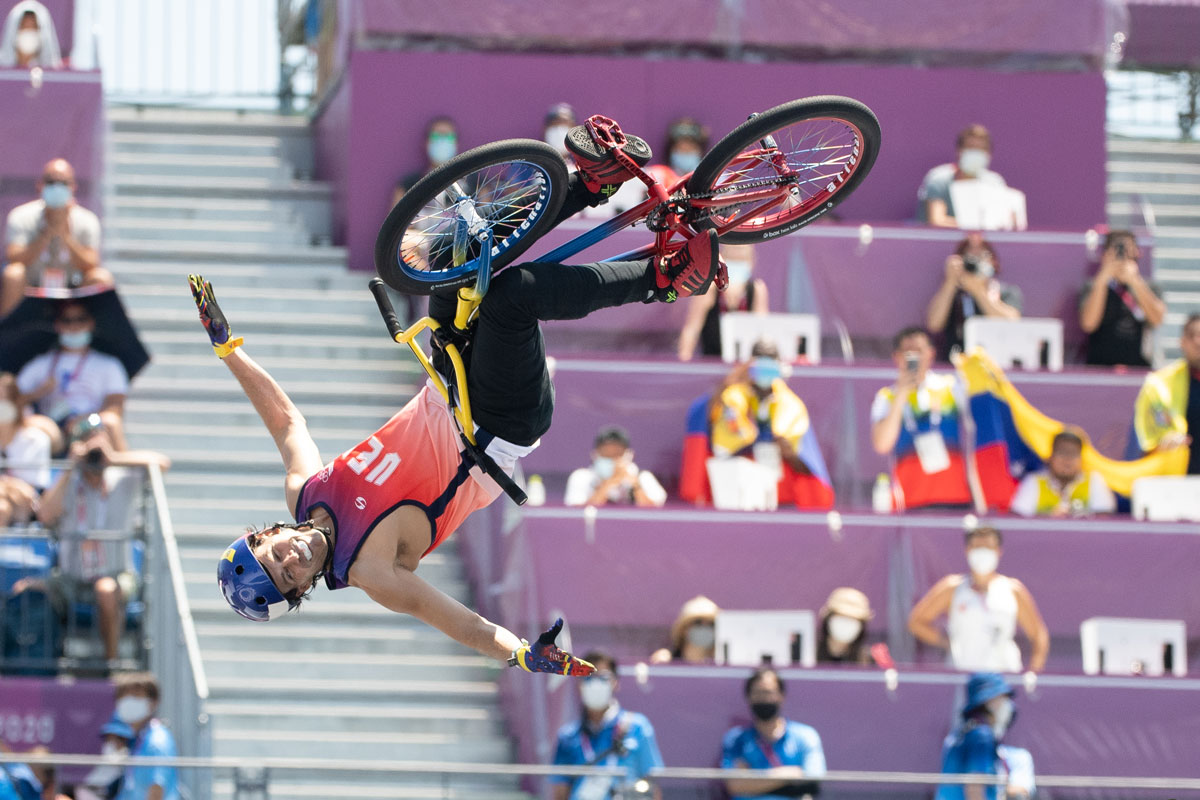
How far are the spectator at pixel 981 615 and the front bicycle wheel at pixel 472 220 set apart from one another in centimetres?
515

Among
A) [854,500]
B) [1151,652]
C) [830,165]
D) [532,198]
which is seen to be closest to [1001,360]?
[854,500]

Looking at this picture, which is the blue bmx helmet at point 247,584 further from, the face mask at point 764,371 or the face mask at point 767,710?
the face mask at point 764,371

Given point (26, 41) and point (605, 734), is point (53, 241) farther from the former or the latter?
point (605, 734)

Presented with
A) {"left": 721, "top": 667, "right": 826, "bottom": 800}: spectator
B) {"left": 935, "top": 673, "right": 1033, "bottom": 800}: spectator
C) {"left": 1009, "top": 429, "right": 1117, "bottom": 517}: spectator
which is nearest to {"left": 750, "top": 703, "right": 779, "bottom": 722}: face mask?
{"left": 721, "top": 667, "right": 826, "bottom": 800}: spectator

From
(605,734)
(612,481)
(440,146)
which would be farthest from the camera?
(440,146)

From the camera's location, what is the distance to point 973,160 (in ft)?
44.5

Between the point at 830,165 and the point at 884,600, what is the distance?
4652 millimetres

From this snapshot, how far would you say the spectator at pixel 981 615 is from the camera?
1105 centimetres

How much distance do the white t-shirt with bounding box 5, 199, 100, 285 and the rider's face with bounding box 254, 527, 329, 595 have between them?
633 cm

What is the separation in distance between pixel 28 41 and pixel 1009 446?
23.6 ft

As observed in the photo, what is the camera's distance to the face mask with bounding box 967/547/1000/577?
436 inches

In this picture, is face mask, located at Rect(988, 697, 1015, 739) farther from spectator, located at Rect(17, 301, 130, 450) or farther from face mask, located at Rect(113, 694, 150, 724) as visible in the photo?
spectator, located at Rect(17, 301, 130, 450)

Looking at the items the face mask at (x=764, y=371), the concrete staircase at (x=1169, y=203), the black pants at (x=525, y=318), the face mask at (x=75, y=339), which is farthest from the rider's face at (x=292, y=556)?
the concrete staircase at (x=1169, y=203)

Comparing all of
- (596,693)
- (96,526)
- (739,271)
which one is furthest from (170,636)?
(739,271)
